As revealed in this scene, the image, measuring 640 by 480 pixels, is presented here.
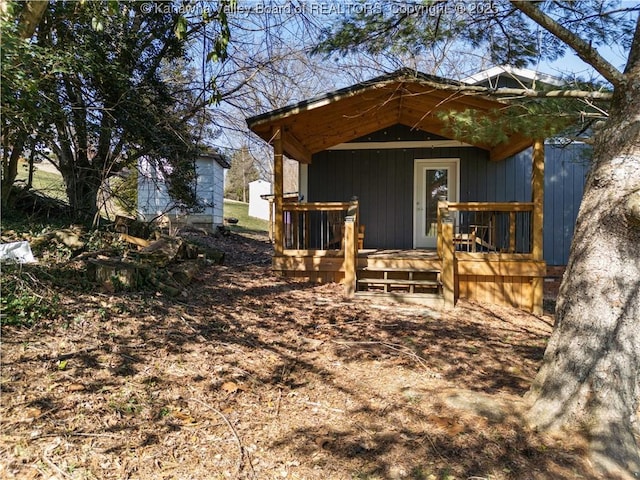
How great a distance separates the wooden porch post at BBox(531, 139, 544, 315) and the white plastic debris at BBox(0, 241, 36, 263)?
674cm

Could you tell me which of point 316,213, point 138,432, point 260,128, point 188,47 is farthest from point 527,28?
point 188,47

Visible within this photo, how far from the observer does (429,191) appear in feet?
30.8

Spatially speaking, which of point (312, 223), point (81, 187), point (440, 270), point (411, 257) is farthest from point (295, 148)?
point (81, 187)

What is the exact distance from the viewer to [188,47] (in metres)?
8.92

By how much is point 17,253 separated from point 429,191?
289 inches

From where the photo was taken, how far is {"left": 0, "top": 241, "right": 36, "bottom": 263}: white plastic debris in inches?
186

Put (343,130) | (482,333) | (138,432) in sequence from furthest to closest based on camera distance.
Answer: (343,130) → (482,333) → (138,432)

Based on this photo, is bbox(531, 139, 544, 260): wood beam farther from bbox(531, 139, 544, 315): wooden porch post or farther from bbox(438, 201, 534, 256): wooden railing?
bbox(438, 201, 534, 256): wooden railing

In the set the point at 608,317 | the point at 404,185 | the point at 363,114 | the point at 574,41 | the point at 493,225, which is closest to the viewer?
the point at 608,317

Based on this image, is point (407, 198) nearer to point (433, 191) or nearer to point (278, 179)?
point (433, 191)

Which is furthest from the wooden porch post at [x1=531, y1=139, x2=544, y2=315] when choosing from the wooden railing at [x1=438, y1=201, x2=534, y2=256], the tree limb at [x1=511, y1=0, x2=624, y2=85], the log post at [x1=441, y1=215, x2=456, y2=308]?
the tree limb at [x1=511, y1=0, x2=624, y2=85]

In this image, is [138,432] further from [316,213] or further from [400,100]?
[316,213]

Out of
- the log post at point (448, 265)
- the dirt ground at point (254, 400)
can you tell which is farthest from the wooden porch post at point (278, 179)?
the log post at point (448, 265)

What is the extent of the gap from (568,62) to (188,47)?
7.10 metres
